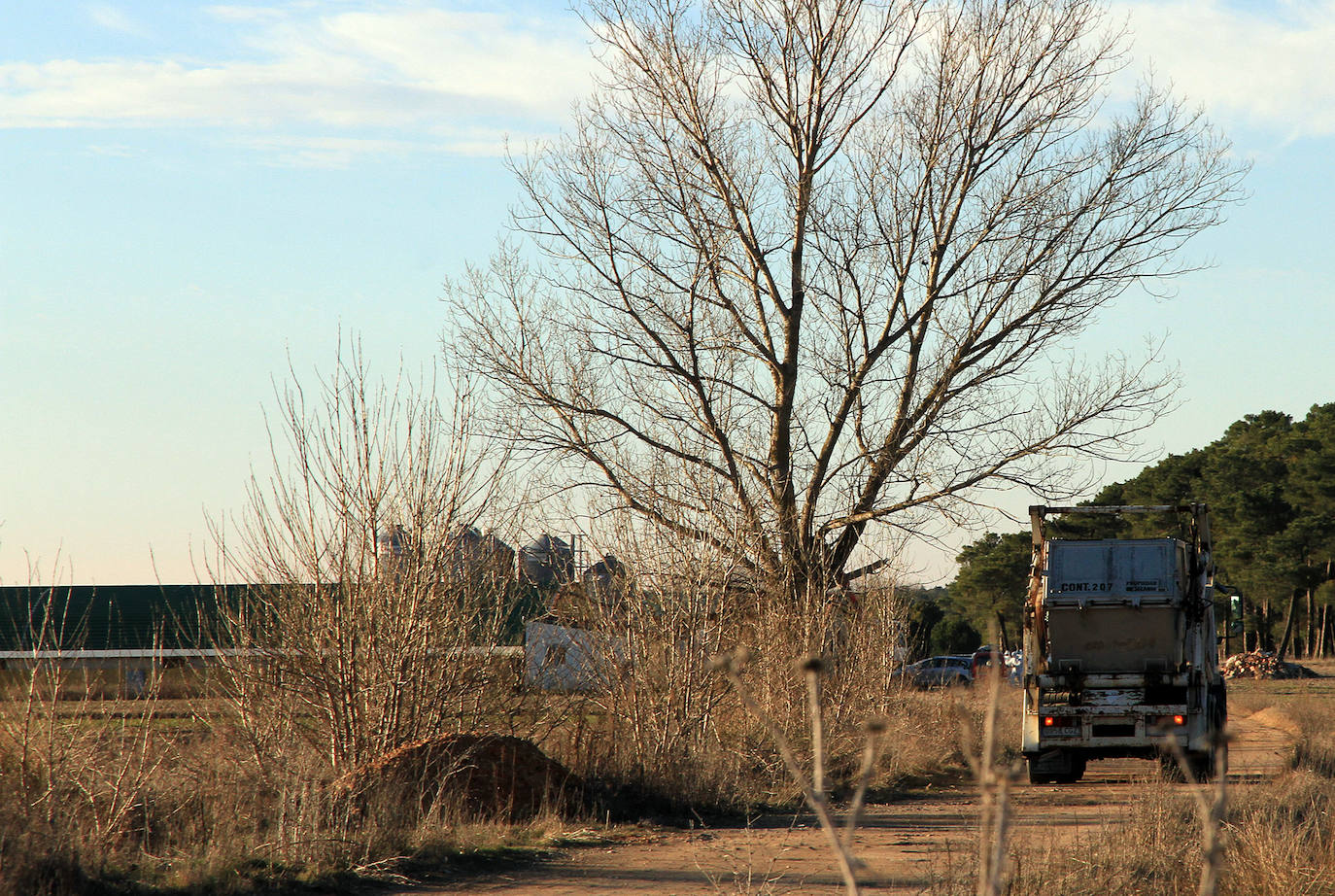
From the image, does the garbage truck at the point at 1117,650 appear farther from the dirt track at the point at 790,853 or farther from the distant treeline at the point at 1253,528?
the distant treeline at the point at 1253,528

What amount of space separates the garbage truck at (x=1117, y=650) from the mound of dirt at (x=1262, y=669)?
134 feet

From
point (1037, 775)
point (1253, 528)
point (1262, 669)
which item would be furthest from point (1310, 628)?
point (1037, 775)

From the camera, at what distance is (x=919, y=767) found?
17.9 meters

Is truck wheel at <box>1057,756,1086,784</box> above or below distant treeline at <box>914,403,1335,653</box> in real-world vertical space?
below

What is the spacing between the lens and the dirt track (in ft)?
28.7

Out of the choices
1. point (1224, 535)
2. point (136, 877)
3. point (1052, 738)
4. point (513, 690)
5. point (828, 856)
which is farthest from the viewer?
point (1224, 535)

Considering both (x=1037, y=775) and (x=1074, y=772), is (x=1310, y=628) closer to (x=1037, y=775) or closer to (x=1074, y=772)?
(x=1074, y=772)

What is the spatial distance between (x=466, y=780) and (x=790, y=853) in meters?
2.96

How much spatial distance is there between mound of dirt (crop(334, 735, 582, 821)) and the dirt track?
920 millimetres

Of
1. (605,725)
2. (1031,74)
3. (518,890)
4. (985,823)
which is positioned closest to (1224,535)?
(1031,74)

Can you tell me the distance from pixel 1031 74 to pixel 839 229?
4249 mm

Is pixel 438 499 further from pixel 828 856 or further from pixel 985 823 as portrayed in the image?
pixel 985 823

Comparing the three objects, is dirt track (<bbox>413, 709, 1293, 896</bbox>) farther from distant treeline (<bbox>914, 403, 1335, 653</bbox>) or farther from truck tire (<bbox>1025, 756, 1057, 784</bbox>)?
distant treeline (<bbox>914, 403, 1335, 653</bbox>)

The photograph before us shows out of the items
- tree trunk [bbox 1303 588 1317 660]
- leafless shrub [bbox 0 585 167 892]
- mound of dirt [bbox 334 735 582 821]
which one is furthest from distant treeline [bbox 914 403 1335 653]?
leafless shrub [bbox 0 585 167 892]
